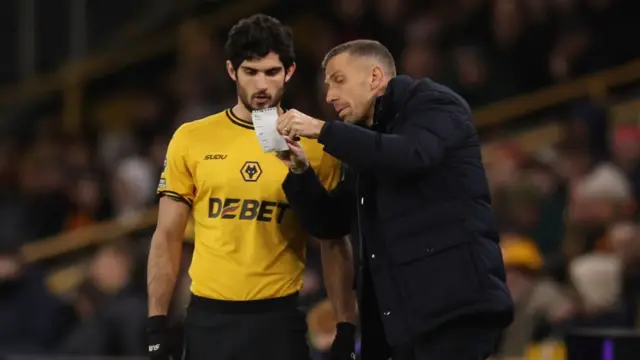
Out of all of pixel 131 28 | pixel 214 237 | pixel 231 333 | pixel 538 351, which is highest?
pixel 131 28

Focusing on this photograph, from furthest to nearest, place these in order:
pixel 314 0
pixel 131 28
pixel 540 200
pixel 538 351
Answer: pixel 131 28 → pixel 314 0 → pixel 540 200 → pixel 538 351

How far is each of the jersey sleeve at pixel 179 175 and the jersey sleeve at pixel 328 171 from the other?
45 cm

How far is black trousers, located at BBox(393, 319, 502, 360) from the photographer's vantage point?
4.67 metres

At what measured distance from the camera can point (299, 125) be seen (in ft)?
15.4

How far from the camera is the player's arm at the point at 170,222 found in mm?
5230

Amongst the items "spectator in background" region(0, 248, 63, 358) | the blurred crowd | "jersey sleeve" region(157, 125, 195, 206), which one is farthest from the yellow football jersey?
"spectator in background" region(0, 248, 63, 358)

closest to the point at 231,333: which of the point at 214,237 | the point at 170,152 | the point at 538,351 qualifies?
the point at 214,237

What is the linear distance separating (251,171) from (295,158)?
0.97 feet

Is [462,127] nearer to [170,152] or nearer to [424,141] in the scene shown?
[424,141]

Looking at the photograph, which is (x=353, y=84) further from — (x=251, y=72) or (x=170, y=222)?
(x=170, y=222)

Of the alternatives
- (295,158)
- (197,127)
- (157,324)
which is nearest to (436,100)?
(295,158)

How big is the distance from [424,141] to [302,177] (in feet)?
1.70

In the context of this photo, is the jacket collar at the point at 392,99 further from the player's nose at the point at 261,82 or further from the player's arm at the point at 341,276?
the player's arm at the point at 341,276

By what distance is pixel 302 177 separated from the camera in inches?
195
